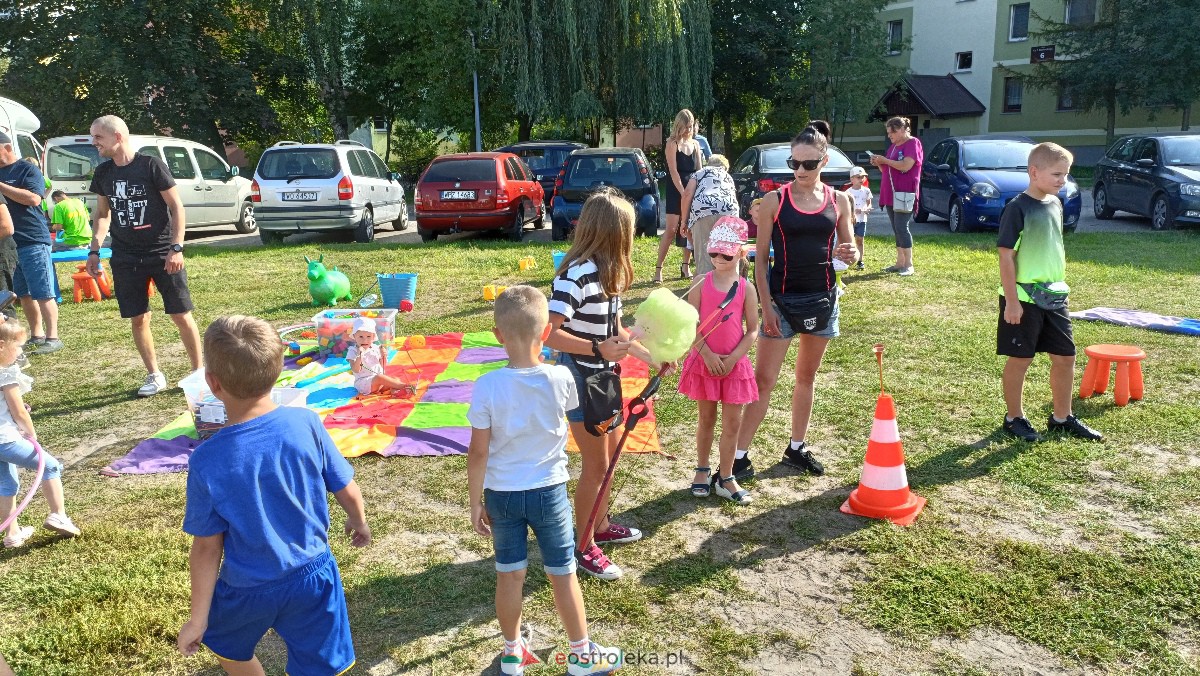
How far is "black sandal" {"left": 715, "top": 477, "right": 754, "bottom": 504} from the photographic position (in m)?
4.53

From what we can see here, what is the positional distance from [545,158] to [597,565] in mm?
17204

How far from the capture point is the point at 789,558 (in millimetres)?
3967

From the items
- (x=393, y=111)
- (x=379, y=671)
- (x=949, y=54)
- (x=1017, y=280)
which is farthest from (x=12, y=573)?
(x=949, y=54)

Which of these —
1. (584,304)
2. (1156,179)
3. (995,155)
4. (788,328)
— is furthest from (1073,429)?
Result: (1156,179)

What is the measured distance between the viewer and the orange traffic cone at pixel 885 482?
4.30m

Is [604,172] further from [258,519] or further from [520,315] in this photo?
[258,519]

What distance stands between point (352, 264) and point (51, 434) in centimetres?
675

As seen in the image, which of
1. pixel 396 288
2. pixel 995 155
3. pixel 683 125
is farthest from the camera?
pixel 995 155

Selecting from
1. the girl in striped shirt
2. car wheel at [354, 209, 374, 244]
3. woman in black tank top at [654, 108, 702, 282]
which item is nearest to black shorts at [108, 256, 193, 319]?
the girl in striped shirt

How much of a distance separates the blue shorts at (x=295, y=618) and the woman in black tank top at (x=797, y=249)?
263 cm

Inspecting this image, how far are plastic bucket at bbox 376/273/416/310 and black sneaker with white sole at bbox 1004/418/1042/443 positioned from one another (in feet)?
19.8

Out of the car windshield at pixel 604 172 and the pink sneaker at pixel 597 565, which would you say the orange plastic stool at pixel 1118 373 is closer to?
the pink sneaker at pixel 597 565

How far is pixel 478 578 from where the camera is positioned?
385 cm

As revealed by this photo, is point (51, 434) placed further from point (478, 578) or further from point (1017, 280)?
point (1017, 280)
